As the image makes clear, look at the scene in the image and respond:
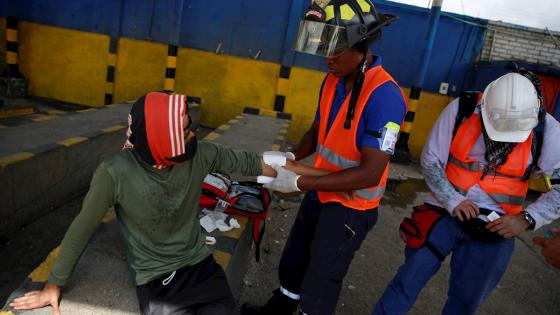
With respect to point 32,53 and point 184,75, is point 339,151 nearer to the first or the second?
point 184,75

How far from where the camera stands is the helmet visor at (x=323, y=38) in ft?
6.06

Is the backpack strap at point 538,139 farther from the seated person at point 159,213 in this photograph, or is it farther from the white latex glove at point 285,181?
the seated person at point 159,213

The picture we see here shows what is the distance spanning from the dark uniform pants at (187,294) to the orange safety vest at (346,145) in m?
0.71

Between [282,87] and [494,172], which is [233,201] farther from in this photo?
[282,87]

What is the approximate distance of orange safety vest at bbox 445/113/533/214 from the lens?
2080 mm

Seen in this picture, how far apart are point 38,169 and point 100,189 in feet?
7.33

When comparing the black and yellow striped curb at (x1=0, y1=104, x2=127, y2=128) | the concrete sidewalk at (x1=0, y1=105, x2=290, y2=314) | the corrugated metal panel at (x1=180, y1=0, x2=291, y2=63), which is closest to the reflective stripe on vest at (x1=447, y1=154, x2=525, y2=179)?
the concrete sidewalk at (x1=0, y1=105, x2=290, y2=314)

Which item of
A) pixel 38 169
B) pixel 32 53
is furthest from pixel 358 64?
pixel 32 53

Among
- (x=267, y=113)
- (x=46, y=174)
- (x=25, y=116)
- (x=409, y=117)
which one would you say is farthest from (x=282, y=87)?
(x=46, y=174)

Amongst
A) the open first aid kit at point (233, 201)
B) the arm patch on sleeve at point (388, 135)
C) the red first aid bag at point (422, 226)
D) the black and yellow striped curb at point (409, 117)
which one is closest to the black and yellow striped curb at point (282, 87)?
the black and yellow striped curb at point (409, 117)

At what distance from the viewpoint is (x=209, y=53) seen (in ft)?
25.6

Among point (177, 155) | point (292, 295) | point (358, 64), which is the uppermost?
point (358, 64)

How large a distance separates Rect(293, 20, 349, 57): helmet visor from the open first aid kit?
1.15m

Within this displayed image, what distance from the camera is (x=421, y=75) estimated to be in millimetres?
7277
